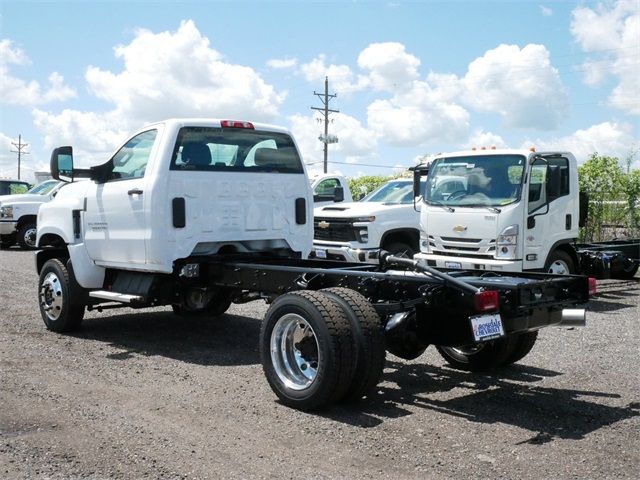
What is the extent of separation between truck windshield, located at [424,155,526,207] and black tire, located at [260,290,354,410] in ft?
19.0

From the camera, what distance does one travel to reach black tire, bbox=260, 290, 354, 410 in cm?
534

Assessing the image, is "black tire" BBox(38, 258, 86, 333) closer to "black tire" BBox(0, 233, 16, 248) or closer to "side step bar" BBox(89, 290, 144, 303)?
"side step bar" BBox(89, 290, 144, 303)

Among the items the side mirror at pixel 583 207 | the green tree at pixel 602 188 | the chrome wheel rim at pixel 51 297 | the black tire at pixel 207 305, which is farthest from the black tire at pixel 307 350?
the green tree at pixel 602 188

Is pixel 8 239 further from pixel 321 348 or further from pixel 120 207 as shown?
pixel 321 348

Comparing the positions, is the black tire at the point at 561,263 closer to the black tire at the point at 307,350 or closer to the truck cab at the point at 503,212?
the truck cab at the point at 503,212

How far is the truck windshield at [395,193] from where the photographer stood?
13883 mm

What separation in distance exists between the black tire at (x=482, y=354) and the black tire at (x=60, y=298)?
415 centimetres

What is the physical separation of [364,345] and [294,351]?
2.45 feet

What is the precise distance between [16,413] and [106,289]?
3008 millimetres

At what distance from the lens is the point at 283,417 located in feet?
17.8

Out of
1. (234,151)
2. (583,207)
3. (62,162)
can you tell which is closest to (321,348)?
(234,151)

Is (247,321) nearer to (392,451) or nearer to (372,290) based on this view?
(372,290)

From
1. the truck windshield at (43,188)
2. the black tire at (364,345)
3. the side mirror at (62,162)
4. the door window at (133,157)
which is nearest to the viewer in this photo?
the black tire at (364,345)

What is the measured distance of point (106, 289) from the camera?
8.39m
